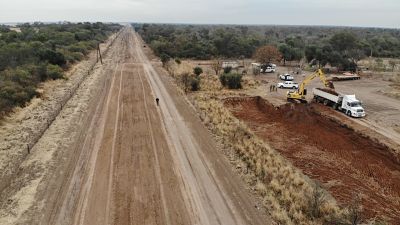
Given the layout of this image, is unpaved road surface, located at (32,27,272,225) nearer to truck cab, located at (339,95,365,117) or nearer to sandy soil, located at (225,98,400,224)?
sandy soil, located at (225,98,400,224)

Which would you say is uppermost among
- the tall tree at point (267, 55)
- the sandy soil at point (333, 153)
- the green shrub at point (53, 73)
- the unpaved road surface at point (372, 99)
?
the tall tree at point (267, 55)

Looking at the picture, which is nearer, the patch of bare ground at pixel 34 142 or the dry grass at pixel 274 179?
the dry grass at pixel 274 179

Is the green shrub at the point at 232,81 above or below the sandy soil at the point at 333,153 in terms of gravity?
above

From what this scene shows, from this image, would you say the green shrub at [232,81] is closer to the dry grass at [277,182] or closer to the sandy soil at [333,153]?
the sandy soil at [333,153]

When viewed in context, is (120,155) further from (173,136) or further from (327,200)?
(327,200)

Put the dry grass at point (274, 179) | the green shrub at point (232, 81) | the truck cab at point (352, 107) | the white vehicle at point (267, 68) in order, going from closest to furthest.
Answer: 1. the dry grass at point (274, 179)
2. the truck cab at point (352, 107)
3. the green shrub at point (232, 81)
4. the white vehicle at point (267, 68)

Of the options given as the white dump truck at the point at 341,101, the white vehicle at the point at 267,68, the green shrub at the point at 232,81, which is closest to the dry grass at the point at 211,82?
the green shrub at the point at 232,81

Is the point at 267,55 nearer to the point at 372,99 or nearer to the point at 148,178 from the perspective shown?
the point at 372,99
